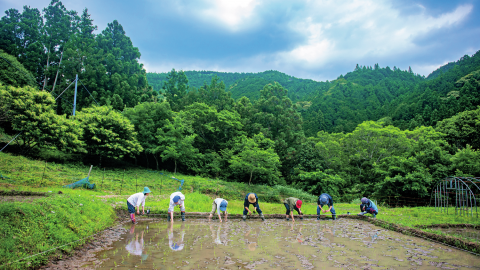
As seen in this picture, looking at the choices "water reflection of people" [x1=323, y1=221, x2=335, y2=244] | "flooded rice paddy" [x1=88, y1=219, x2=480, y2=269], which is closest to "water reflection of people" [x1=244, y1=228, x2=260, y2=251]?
"flooded rice paddy" [x1=88, y1=219, x2=480, y2=269]

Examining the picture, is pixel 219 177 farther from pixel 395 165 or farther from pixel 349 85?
pixel 349 85

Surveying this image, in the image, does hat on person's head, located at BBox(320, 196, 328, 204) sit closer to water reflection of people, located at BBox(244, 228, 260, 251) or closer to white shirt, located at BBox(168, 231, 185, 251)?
water reflection of people, located at BBox(244, 228, 260, 251)

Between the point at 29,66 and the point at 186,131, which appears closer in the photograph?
the point at 186,131

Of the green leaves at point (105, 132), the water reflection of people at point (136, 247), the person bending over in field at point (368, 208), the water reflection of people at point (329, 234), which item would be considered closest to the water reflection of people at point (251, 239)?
the water reflection of people at point (329, 234)

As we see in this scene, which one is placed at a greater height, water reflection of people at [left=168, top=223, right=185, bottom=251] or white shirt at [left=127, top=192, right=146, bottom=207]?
white shirt at [left=127, top=192, right=146, bottom=207]

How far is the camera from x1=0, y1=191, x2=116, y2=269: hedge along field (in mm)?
5098

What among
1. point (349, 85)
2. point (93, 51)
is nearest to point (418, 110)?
point (349, 85)

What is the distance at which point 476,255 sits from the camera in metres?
7.23

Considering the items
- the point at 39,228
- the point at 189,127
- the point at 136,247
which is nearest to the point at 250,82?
the point at 189,127

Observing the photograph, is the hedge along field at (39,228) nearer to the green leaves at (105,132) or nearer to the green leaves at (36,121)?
the green leaves at (36,121)

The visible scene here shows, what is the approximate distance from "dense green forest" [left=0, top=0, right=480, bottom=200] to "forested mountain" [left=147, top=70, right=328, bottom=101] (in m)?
23.4

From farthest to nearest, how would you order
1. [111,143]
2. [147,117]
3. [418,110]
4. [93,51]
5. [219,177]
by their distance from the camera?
[418,110]
[93,51]
[219,177]
[147,117]
[111,143]

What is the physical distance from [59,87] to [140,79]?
1265cm

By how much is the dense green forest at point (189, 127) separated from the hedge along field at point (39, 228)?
17109mm
